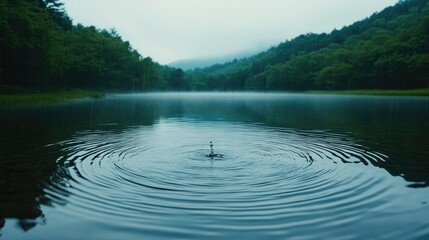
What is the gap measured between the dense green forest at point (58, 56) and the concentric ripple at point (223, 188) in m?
45.5

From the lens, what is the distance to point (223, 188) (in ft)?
38.2

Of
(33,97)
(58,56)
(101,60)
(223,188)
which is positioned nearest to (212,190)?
(223,188)

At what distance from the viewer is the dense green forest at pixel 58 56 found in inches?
2254

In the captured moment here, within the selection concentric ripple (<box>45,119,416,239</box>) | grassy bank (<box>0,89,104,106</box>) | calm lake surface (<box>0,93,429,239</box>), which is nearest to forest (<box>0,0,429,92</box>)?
grassy bank (<box>0,89,104,106</box>)

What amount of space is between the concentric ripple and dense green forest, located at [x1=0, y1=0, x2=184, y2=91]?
4552 centimetres

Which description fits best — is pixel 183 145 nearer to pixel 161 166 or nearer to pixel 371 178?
pixel 161 166

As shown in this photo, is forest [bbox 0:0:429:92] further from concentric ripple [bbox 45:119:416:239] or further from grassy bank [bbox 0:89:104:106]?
concentric ripple [bbox 45:119:416:239]

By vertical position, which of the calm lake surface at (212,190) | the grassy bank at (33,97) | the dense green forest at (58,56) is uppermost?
the dense green forest at (58,56)

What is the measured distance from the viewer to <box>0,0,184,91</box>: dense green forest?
188ft

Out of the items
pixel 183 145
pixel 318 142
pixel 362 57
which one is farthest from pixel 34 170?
pixel 362 57

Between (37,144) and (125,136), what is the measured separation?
213 inches

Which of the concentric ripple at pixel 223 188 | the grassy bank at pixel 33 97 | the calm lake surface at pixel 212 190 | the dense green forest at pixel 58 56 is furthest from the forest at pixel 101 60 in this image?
the concentric ripple at pixel 223 188

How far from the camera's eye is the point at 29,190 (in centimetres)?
1125

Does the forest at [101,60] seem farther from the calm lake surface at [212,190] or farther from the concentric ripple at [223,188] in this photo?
the concentric ripple at [223,188]
